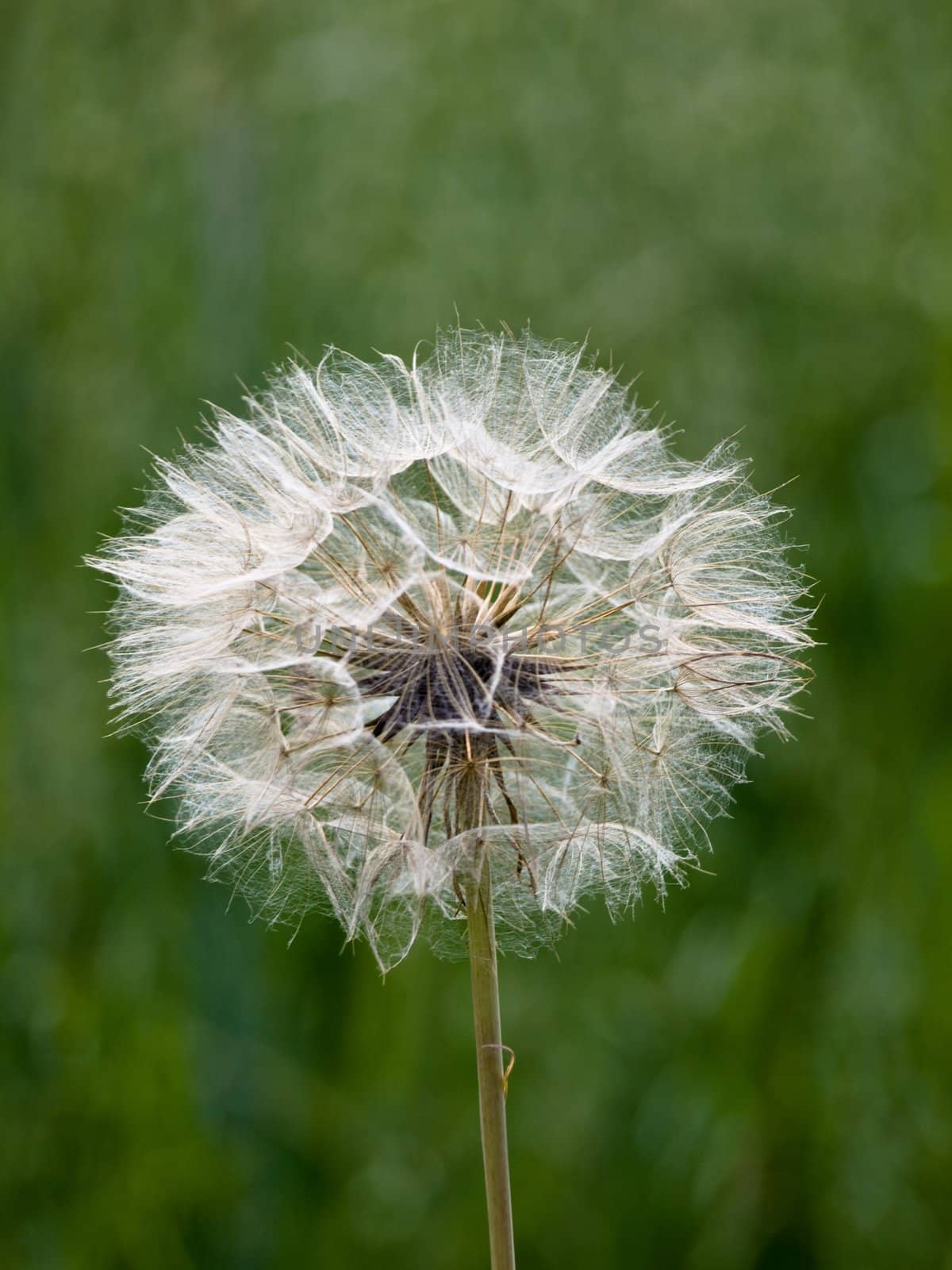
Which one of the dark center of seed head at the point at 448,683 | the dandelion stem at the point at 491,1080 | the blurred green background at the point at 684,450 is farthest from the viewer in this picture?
the blurred green background at the point at 684,450

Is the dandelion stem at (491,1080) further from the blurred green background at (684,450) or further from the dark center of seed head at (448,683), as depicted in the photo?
the blurred green background at (684,450)

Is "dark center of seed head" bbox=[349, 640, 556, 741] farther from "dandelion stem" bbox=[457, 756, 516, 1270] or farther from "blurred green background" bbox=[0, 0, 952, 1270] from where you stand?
"blurred green background" bbox=[0, 0, 952, 1270]

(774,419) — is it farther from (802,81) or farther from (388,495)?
(388,495)

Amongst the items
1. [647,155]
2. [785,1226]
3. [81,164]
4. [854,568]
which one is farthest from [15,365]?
[785,1226]

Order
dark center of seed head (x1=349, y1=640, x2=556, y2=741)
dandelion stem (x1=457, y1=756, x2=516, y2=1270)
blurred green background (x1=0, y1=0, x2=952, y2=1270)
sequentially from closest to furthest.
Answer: dandelion stem (x1=457, y1=756, x2=516, y2=1270), dark center of seed head (x1=349, y1=640, x2=556, y2=741), blurred green background (x1=0, y1=0, x2=952, y2=1270)

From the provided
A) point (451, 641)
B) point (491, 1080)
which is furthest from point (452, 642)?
point (491, 1080)

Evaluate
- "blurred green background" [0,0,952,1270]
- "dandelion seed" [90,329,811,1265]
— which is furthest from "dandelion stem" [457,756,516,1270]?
"blurred green background" [0,0,952,1270]

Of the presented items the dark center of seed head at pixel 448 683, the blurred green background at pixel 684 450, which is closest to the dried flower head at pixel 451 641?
the dark center of seed head at pixel 448 683
